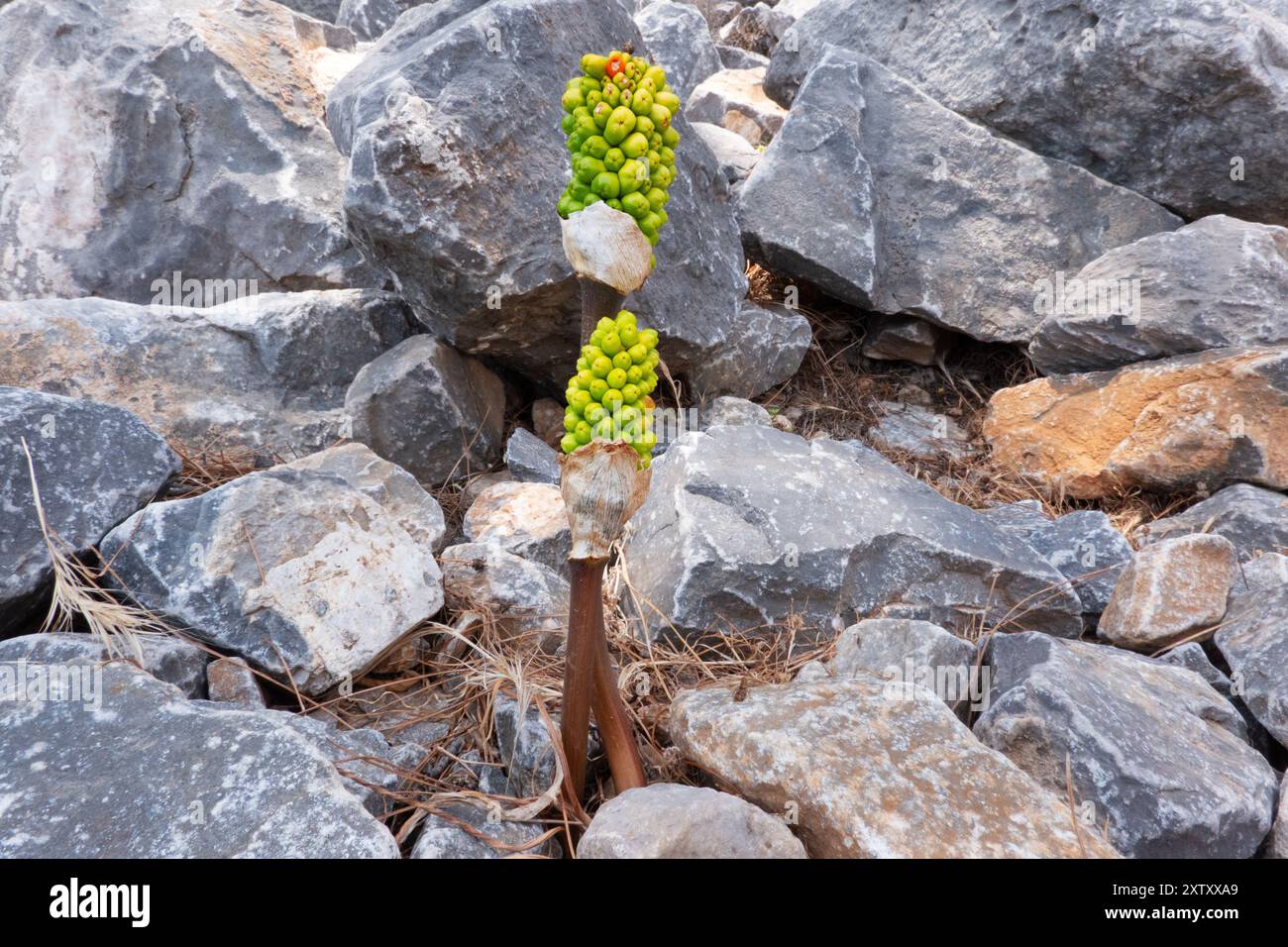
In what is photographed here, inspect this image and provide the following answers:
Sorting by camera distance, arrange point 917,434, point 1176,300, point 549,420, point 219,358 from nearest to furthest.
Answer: point 219,358 → point 1176,300 → point 549,420 → point 917,434

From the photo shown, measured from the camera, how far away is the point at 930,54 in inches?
192

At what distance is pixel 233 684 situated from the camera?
2.24 metres

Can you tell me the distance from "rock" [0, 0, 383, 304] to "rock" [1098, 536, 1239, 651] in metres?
3.26

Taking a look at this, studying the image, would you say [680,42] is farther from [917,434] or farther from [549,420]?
[549,420]

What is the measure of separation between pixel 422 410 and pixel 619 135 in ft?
6.80

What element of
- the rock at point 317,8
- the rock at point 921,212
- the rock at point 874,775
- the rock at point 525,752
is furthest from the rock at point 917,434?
the rock at point 317,8

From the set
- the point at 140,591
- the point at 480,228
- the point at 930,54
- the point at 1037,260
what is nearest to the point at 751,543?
the point at 480,228

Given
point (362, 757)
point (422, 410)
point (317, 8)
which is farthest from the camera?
point (317, 8)

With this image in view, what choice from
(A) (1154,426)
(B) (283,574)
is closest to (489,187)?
(B) (283,574)

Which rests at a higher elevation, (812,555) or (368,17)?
(368,17)

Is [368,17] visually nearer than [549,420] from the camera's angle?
No

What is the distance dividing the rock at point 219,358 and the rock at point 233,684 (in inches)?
53.5

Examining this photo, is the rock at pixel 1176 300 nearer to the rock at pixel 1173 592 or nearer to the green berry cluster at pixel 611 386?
the rock at pixel 1173 592

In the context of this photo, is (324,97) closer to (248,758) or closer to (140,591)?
(140,591)
